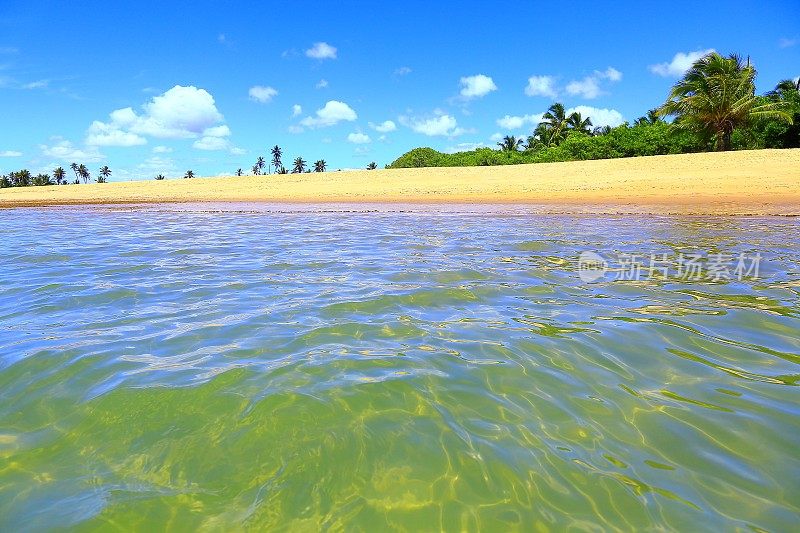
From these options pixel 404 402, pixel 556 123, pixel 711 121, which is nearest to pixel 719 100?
pixel 711 121

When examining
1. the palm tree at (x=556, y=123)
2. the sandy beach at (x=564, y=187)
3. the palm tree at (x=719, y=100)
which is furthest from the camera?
the palm tree at (x=556, y=123)

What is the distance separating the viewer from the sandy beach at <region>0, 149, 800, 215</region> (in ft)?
55.0

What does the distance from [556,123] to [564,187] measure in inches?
1346

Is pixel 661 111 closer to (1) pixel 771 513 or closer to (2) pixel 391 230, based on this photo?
(2) pixel 391 230

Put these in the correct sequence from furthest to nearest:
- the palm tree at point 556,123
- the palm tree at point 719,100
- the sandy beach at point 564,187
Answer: the palm tree at point 556,123, the palm tree at point 719,100, the sandy beach at point 564,187

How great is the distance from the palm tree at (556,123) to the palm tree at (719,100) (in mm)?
15465

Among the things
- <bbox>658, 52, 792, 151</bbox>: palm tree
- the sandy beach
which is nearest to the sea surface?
the sandy beach

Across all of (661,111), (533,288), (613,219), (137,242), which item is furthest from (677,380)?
(661,111)

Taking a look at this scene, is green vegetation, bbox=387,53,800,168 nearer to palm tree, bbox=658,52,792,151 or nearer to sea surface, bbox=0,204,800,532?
palm tree, bbox=658,52,792,151

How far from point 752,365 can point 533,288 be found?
2.25 metres

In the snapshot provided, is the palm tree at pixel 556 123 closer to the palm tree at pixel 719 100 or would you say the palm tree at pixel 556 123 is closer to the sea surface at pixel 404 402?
the palm tree at pixel 719 100

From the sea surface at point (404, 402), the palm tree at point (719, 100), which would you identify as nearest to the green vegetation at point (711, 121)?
the palm tree at point (719, 100)

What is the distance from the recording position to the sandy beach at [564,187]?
16.8 m

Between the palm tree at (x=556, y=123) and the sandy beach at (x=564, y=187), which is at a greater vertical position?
the palm tree at (x=556, y=123)
